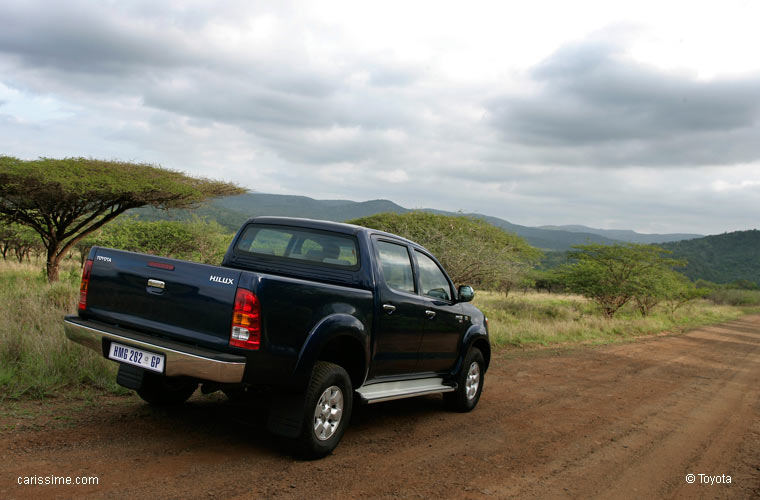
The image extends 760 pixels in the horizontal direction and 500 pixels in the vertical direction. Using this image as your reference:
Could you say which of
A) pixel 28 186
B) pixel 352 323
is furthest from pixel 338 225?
pixel 28 186

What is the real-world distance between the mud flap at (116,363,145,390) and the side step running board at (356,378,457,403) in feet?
5.94

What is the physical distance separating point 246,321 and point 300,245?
1726 mm

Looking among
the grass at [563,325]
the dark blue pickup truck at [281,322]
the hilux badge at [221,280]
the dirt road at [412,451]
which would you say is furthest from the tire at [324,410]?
the grass at [563,325]

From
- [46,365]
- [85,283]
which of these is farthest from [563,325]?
[85,283]

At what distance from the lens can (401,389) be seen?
5.63 m

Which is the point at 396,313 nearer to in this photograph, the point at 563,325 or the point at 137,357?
Answer: the point at 137,357

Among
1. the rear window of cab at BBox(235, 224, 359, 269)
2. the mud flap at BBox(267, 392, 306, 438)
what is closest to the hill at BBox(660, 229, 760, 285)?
the rear window of cab at BBox(235, 224, 359, 269)

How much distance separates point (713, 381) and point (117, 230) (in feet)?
71.8

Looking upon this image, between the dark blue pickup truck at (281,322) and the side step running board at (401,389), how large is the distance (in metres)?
0.02

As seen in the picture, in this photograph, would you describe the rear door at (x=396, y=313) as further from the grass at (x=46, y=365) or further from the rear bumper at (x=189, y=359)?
the grass at (x=46, y=365)

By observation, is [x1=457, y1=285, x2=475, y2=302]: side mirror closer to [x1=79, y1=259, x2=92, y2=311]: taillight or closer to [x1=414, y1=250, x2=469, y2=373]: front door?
[x1=414, y1=250, x2=469, y2=373]: front door

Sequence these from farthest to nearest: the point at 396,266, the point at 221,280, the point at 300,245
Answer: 1. the point at 396,266
2. the point at 300,245
3. the point at 221,280

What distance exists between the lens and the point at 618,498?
Result: 427 cm

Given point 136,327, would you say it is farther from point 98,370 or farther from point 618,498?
point 618,498
